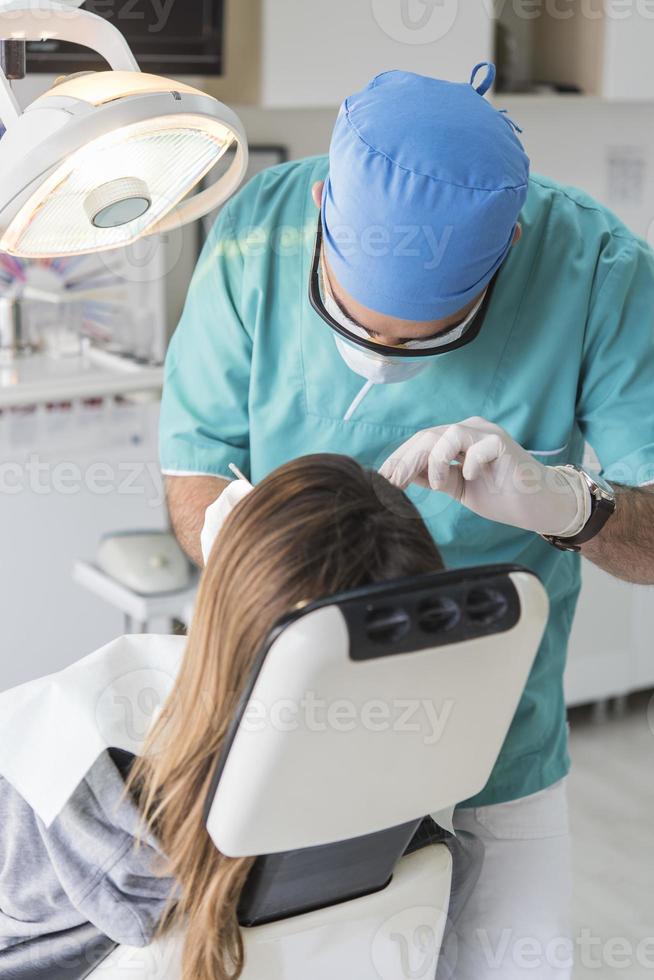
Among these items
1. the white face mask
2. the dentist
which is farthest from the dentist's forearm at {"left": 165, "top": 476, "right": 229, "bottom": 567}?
the white face mask

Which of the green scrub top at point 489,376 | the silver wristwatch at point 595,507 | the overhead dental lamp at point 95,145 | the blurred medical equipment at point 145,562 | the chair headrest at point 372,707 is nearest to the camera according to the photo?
the chair headrest at point 372,707

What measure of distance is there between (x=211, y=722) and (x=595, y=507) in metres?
0.48

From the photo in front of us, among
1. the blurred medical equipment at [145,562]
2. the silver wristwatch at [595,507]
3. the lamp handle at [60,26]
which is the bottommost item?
the blurred medical equipment at [145,562]

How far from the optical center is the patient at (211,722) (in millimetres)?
922

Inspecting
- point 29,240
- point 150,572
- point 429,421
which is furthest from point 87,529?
point 29,240

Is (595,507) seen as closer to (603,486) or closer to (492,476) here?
(603,486)

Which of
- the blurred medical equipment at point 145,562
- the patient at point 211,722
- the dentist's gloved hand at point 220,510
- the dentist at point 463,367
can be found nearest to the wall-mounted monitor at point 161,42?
the blurred medical equipment at point 145,562

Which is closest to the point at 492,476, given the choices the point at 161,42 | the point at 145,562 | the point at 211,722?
the point at 211,722

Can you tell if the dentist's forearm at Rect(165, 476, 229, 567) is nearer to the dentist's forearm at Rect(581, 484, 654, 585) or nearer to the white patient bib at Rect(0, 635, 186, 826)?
the white patient bib at Rect(0, 635, 186, 826)

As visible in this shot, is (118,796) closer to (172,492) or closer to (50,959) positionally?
(50,959)

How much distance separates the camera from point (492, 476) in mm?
1122

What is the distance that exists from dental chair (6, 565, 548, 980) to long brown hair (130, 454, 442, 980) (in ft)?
0.11

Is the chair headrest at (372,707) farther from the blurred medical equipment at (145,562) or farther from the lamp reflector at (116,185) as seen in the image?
the blurred medical equipment at (145,562)

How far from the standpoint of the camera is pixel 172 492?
1455 millimetres
